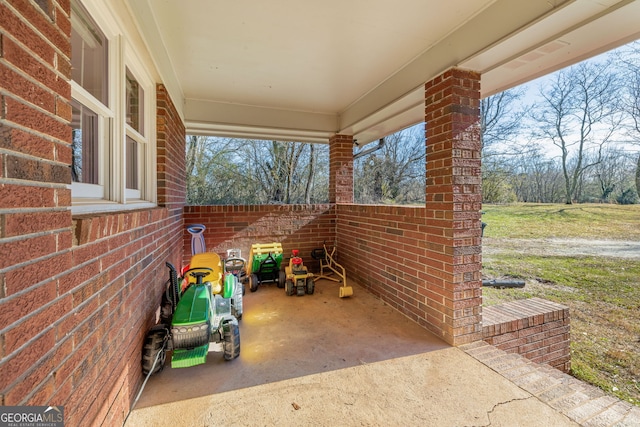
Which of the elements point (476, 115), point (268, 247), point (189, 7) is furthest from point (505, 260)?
point (189, 7)

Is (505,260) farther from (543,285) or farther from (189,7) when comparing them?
(189,7)

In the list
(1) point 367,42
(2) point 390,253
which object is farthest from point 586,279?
(1) point 367,42

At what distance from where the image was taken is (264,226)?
4.95 m

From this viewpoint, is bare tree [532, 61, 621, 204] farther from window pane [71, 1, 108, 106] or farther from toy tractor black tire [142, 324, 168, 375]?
toy tractor black tire [142, 324, 168, 375]

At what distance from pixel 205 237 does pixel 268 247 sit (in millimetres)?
1139

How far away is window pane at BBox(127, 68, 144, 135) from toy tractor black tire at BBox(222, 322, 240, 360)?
195cm

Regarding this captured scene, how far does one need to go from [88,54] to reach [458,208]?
2972mm

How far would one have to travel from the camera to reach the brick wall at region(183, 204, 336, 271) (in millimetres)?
4633

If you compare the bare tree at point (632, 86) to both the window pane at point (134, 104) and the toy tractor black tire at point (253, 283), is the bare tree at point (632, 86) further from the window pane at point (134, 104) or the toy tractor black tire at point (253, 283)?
the window pane at point (134, 104)

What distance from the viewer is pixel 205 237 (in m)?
4.63

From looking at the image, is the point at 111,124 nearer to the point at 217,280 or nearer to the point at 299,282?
the point at 217,280

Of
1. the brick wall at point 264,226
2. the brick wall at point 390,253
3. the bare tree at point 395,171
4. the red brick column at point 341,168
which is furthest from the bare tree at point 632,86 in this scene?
the brick wall at point 264,226

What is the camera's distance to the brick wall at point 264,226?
463 centimetres

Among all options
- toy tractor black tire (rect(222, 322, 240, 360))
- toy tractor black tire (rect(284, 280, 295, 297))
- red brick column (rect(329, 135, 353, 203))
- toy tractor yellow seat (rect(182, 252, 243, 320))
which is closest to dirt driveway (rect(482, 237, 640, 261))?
red brick column (rect(329, 135, 353, 203))
